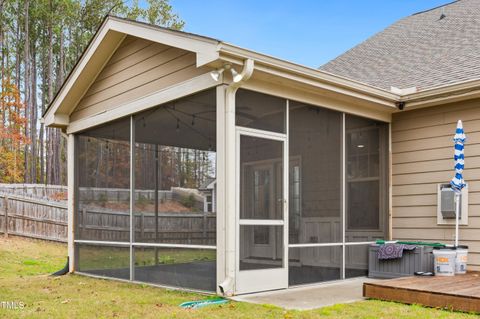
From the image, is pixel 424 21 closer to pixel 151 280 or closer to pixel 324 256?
pixel 324 256

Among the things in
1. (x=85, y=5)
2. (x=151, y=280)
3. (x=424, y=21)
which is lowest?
(x=151, y=280)

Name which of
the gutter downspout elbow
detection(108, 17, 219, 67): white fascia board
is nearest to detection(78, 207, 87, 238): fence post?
detection(108, 17, 219, 67): white fascia board

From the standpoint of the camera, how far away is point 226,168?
538cm

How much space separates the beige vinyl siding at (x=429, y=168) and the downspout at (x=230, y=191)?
3.20m

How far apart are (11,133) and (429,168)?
17.0m

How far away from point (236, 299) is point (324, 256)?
5.71 feet

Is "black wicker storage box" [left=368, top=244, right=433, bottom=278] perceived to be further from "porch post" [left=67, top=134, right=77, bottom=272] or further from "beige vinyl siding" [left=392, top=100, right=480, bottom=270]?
"porch post" [left=67, top=134, right=77, bottom=272]

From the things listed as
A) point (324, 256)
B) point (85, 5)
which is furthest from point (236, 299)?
point (85, 5)

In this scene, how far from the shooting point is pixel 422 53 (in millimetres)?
9031

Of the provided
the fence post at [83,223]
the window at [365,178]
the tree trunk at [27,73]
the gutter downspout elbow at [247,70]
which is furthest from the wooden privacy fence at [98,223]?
the tree trunk at [27,73]

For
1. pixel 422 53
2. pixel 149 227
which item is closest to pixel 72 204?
pixel 149 227

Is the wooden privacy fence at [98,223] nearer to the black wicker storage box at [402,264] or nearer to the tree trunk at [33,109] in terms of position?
the black wicker storage box at [402,264]

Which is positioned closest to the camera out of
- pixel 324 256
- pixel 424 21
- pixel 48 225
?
pixel 324 256

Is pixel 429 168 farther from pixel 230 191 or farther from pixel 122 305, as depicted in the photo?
pixel 122 305
